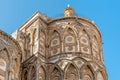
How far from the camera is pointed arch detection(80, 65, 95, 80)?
100 ft

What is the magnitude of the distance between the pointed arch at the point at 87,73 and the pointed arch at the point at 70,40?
6.47ft

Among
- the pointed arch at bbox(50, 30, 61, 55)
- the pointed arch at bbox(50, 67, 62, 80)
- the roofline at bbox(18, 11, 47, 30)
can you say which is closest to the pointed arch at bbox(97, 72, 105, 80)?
the pointed arch at bbox(50, 67, 62, 80)

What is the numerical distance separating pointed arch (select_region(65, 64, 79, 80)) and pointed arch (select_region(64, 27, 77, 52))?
1.90m

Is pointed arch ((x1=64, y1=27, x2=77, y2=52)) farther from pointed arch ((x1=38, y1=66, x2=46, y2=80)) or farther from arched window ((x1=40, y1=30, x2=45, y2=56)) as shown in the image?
pointed arch ((x1=38, y1=66, x2=46, y2=80))

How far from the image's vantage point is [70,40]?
32875 mm

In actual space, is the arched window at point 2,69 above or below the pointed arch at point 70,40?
below

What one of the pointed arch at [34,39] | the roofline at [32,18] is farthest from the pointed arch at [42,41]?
the roofline at [32,18]

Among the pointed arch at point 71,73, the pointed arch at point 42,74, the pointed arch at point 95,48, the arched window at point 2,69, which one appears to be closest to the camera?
the arched window at point 2,69

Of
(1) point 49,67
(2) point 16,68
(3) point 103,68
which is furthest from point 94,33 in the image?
(2) point 16,68

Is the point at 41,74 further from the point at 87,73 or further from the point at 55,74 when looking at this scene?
the point at 87,73

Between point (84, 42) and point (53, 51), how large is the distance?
296 cm

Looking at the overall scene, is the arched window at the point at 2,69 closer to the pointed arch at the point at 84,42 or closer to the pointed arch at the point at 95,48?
the pointed arch at the point at 84,42

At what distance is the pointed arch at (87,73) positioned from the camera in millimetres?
30609

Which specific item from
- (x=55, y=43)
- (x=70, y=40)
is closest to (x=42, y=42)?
(x=55, y=43)
